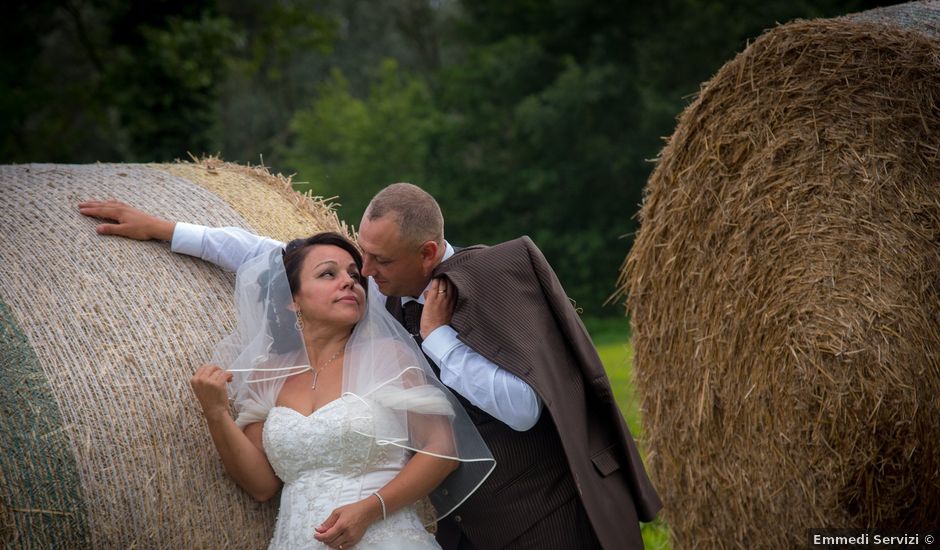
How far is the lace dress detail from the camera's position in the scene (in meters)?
3.87

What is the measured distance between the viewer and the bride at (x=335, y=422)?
385 cm

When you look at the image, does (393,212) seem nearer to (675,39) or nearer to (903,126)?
(903,126)

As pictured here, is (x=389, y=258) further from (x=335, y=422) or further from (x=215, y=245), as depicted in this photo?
(x=215, y=245)

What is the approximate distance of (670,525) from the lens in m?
5.88

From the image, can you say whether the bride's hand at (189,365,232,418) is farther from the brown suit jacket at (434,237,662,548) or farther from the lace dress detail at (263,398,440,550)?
the brown suit jacket at (434,237,662,548)

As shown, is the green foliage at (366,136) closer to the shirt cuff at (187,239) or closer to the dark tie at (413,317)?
the shirt cuff at (187,239)

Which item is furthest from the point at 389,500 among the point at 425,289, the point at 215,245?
the point at 215,245

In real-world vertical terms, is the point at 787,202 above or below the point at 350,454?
above

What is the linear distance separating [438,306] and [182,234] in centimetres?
126

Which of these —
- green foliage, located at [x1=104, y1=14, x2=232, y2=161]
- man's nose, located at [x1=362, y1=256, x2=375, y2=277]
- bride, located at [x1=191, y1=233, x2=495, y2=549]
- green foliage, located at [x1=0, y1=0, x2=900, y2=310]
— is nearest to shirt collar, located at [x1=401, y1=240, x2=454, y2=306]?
bride, located at [x1=191, y1=233, x2=495, y2=549]

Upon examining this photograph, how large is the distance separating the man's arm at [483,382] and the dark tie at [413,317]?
0.37 m

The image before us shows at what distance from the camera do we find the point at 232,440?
12.6ft

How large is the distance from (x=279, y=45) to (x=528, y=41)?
771 cm

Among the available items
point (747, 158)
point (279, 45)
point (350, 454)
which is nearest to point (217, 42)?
point (279, 45)
